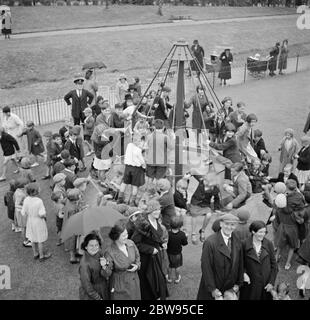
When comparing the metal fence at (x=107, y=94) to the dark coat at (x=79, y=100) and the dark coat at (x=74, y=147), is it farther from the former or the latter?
the dark coat at (x=74, y=147)

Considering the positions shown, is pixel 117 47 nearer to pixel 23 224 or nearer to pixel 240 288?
pixel 23 224

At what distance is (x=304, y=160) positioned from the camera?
9.41 meters

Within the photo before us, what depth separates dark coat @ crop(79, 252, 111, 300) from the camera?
5.46 m

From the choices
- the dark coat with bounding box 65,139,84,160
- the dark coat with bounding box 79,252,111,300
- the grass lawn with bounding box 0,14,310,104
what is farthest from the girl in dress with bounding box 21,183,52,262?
the grass lawn with bounding box 0,14,310,104

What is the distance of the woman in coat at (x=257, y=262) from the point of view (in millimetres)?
5625

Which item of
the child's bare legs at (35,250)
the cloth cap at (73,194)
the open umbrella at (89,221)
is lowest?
the child's bare legs at (35,250)

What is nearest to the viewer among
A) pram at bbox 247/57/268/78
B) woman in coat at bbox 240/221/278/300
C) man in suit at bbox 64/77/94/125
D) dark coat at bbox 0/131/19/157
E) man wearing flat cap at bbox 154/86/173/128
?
woman in coat at bbox 240/221/278/300

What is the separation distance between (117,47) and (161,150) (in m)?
18.8

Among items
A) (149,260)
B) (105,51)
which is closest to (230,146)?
(149,260)

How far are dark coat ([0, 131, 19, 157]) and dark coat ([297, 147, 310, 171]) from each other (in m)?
6.12

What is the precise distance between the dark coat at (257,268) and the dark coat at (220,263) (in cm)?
14

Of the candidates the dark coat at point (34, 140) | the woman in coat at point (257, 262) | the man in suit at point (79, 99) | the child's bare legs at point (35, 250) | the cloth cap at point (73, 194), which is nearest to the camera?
the woman in coat at point (257, 262)

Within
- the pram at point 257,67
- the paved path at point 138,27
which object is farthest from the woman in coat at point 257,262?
the paved path at point 138,27

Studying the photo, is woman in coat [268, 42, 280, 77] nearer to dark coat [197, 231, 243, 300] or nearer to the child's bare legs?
the child's bare legs
